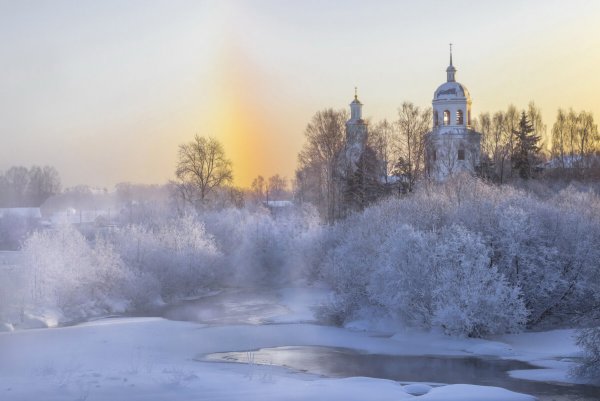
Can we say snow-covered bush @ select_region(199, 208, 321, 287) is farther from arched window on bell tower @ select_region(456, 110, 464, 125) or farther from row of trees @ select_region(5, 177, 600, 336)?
arched window on bell tower @ select_region(456, 110, 464, 125)

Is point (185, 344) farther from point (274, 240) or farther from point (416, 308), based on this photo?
point (274, 240)

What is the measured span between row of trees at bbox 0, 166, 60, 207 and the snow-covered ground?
321 ft

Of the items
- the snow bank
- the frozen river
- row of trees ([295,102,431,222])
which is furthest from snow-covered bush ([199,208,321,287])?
the frozen river

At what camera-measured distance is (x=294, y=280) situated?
53812 millimetres

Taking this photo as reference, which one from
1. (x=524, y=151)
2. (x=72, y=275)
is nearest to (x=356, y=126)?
(x=524, y=151)

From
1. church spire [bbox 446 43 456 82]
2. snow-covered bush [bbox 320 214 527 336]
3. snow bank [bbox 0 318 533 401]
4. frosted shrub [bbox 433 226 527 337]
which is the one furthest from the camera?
church spire [bbox 446 43 456 82]

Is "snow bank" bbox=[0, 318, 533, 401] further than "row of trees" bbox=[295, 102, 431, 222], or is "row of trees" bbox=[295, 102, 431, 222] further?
"row of trees" bbox=[295, 102, 431, 222]

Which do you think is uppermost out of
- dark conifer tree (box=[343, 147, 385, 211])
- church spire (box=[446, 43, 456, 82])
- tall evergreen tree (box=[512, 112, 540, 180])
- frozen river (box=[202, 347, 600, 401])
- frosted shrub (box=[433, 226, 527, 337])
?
church spire (box=[446, 43, 456, 82])

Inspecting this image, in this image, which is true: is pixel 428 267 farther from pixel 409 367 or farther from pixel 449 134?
pixel 449 134

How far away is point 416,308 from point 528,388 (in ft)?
33.5

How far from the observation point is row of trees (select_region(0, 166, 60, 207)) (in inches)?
5039

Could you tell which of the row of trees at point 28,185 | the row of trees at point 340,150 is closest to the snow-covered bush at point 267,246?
the row of trees at point 340,150

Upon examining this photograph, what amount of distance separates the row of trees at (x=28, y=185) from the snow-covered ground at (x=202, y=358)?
97798mm

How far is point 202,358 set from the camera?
2734 cm
